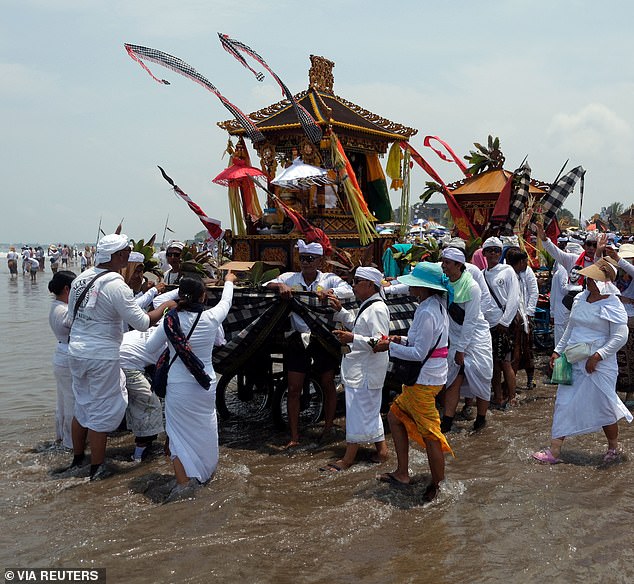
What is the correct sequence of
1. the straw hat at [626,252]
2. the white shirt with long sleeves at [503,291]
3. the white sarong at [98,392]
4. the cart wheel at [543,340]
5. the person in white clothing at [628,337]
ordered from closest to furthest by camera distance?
the white sarong at [98,392] < the white shirt with long sleeves at [503,291] < the straw hat at [626,252] < the person in white clothing at [628,337] < the cart wheel at [543,340]

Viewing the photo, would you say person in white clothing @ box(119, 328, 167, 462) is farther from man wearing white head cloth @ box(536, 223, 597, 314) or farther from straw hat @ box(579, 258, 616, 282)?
man wearing white head cloth @ box(536, 223, 597, 314)

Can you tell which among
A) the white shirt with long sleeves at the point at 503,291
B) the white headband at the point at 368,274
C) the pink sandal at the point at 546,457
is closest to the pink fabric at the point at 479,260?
the white shirt with long sleeves at the point at 503,291

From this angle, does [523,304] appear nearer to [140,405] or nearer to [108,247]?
[140,405]

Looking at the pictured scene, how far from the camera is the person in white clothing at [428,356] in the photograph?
4680mm

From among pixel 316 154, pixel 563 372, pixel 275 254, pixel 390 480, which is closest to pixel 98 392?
pixel 390 480

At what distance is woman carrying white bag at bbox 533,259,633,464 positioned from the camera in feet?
17.6

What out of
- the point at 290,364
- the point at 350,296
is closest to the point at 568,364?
the point at 350,296

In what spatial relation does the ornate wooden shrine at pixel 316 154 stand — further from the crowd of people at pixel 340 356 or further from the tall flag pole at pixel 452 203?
the crowd of people at pixel 340 356

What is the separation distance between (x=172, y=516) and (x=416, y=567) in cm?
179

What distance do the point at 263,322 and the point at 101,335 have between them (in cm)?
160

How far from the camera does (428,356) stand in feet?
15.5

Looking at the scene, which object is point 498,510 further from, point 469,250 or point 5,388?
point 5,388

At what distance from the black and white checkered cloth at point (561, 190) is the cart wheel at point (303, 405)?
5240 millimetres

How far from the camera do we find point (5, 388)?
8.86 metres
